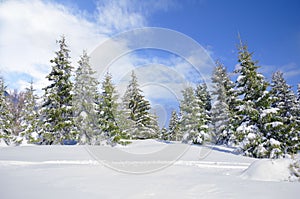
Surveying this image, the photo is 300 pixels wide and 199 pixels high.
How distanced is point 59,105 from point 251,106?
65.1 ft

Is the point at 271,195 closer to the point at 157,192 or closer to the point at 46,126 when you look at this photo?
the point at 157,192

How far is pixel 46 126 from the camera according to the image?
813 inches

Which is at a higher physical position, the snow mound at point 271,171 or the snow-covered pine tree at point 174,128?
the snow-covered pine tree at point 174,128

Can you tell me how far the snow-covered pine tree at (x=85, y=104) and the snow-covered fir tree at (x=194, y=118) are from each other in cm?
1179

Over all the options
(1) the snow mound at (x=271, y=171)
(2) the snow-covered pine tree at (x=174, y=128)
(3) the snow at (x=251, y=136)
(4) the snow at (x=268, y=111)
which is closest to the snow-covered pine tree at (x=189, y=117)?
(3) the snow at (x=251, y=136)

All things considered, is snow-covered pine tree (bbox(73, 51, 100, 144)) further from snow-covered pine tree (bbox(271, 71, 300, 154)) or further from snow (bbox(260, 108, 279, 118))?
snow-covered pine tree (bbox(271, 71, 300, 154))

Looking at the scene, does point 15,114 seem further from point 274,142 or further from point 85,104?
point 274,142

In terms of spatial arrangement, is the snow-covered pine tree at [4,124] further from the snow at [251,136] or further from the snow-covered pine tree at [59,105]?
the snow at [251,136]

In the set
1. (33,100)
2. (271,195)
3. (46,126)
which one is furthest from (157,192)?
(33,100)

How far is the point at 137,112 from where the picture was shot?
3372 centimetres

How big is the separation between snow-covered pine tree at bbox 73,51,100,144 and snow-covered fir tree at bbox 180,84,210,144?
1179 centimetres

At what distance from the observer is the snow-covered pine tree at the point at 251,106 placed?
1728 centimetres

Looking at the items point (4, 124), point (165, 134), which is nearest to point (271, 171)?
point (4, 124)

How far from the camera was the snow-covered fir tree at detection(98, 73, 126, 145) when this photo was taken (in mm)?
22312
